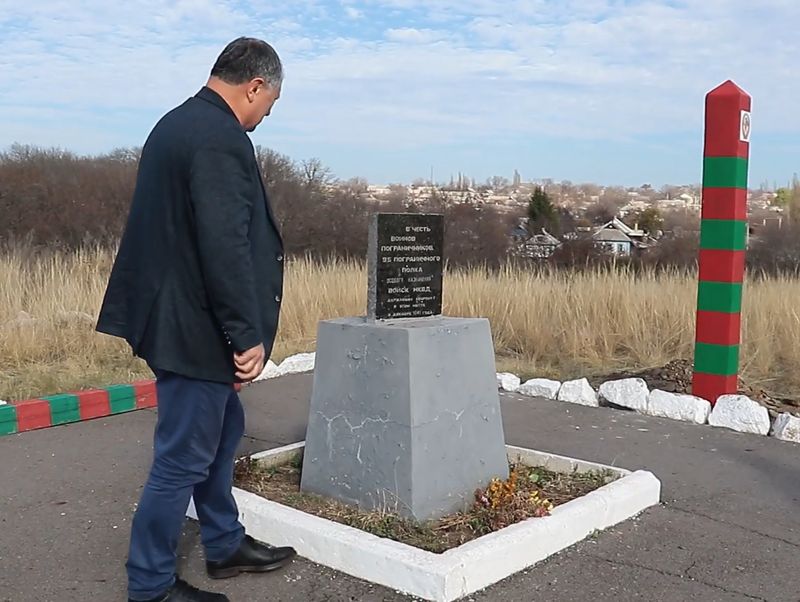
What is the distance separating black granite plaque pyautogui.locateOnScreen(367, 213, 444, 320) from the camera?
4.54 metres

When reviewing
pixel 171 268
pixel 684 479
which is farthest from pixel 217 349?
pixel 684 479

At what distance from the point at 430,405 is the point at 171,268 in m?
1.50

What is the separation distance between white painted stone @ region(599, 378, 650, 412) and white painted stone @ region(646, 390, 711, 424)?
0.20ft

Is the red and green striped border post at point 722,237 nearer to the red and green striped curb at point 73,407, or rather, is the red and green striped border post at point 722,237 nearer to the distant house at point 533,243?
the red and green striped curb at point 73,407

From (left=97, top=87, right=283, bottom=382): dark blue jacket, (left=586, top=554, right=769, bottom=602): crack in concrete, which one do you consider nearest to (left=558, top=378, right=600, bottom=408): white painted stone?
(left=586, top=554, right=769, bottom=602): crack in concrete

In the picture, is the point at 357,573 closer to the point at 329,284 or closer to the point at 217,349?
the point at 217,349

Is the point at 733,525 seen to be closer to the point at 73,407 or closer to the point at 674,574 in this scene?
the point at 674,574

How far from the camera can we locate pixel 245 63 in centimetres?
353

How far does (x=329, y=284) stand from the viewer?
12.4 metres

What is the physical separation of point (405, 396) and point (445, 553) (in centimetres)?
77

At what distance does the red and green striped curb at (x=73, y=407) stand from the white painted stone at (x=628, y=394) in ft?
11.4

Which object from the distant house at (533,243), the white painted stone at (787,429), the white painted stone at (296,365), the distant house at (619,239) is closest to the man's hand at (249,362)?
the white painted stone at (787,429)

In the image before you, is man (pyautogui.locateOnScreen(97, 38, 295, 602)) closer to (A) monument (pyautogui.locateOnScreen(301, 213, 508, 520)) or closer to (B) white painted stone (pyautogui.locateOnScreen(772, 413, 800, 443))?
(A) monument (pyautogui.locateOnScreen(301, 213, 508, 520))

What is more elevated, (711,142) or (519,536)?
(711,142)
